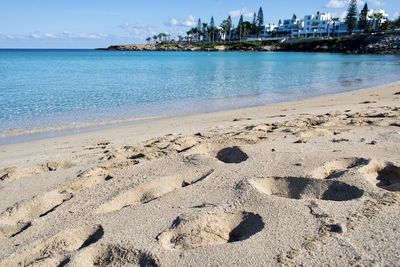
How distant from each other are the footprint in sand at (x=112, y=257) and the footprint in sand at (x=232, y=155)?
2691 mm

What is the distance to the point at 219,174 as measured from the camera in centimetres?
499

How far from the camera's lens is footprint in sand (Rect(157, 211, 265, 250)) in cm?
349

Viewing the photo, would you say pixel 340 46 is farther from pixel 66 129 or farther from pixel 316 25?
pixel 66 129

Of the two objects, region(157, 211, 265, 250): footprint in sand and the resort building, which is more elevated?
region(157, 211, 265, 250): footprint in sand

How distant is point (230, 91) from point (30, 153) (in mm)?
12366

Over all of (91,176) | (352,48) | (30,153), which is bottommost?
(352,48)

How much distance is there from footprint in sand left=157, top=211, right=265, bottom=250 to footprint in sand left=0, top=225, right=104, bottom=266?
2.32 feet

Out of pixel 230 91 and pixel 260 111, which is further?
pixel 230 91

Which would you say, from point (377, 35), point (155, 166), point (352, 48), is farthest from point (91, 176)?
point (377, 35)

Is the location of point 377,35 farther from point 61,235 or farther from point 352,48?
point 61,235

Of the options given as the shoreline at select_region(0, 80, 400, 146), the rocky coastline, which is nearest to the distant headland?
the rocky coastline

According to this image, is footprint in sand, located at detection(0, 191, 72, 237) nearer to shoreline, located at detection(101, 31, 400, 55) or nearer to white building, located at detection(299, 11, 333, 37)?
shoreline, located at detection(101, 31, 400, 55)

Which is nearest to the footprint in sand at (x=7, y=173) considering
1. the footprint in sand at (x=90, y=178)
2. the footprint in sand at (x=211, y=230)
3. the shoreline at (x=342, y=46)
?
the footprint in sand at (x=90, y=178)

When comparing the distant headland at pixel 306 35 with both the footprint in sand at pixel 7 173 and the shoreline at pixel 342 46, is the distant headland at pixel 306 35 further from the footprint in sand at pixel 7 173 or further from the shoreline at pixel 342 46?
the footprint in sand at pixel 7 173
